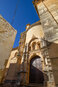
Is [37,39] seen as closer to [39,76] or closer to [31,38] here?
[31,38]

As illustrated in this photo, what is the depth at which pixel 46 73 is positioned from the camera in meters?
4.82

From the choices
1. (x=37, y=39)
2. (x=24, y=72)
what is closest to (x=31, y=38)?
(x=37, y=39)

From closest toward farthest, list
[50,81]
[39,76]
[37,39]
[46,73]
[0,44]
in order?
[0,44] → [50,81] → [46,73] → [39,76] → [37,39]

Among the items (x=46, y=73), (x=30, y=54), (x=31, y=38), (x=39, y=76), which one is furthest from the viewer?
(x=31, y=38)

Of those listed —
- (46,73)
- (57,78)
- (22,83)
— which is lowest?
(22,83)

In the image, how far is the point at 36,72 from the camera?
605cm

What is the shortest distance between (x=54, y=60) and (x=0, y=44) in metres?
3.43

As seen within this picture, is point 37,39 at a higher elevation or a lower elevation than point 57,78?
higher

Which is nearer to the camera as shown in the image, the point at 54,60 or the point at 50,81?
the point at 54,60

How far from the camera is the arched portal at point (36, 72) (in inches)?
218

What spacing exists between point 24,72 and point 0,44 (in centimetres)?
464

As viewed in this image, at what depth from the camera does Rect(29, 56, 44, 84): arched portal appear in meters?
5.55

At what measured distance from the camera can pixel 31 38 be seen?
350 inches

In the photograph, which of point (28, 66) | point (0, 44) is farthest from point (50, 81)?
point (0, 44)
